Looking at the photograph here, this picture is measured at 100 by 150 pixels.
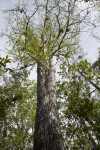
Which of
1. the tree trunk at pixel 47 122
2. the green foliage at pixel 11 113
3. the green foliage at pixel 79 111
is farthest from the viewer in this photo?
the green foliage at pixel 11 113

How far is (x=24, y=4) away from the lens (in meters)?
3.71

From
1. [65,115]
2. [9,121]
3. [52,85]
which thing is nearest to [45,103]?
[52,85]

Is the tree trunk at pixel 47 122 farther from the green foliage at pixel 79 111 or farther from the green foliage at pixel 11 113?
the green foliage at pixel 11 113

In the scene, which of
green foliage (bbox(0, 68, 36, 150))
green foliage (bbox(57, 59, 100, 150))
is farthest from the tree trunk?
green foliage (bbox(0, 68, 36, 150))

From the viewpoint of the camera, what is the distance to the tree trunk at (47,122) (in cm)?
165

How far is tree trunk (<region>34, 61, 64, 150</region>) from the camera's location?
5.41 feet

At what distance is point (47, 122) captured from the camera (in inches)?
77.4

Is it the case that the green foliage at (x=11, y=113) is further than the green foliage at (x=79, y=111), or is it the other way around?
the green foliage at (x=11, y=113)

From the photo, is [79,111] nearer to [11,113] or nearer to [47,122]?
[47,122]

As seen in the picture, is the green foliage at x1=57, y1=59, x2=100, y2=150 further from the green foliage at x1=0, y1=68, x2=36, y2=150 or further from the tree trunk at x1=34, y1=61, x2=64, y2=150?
the green foliage at x1=0, y1=68, x2=36, y2=150

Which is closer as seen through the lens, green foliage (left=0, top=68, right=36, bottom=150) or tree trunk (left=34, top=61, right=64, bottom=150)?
tree trunk (left=34, top=61, right=64, bottom=150)

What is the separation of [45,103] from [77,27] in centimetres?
323

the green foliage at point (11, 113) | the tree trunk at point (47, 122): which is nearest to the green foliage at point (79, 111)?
the tree trunk at point (47, 122)

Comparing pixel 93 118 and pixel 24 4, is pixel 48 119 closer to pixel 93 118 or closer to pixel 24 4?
pixel 93 118
